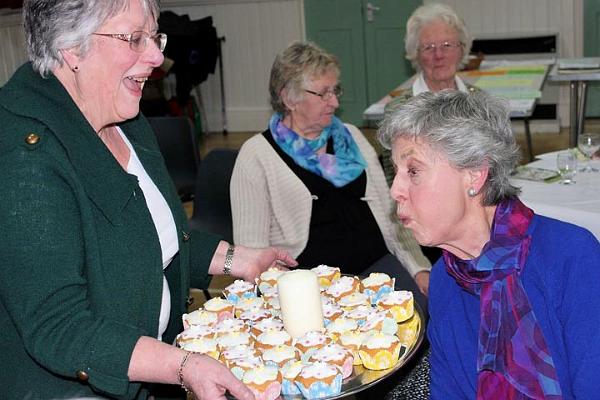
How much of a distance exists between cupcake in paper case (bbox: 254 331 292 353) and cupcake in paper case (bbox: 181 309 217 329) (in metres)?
0.14

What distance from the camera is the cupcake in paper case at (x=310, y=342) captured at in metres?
1.67

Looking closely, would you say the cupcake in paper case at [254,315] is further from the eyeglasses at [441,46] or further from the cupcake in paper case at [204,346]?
the eyeglasses at [441,46]

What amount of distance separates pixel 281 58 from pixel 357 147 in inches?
18.0

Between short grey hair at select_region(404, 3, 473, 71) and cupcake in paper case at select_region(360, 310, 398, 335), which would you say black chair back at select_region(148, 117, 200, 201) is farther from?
cupcake in paper case at select_region(360, 310, 398, 335)

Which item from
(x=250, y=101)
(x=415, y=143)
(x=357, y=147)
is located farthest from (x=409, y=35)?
(x=250, y=101)

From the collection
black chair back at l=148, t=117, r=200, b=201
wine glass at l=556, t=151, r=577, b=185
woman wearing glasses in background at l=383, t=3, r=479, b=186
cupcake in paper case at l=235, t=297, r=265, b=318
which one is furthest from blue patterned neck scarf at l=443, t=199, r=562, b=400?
black chair back at l=148, t=117, r=200, b=201

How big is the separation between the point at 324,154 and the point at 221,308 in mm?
1250

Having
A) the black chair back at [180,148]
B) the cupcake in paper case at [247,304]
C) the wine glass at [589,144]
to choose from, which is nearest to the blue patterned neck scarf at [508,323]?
the cupcake in paper case at [247,304]

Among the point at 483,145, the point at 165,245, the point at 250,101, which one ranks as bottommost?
the point at 250,101

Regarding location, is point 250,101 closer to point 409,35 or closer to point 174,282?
point 409,35

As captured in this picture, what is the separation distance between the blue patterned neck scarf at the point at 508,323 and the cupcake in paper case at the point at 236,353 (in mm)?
483

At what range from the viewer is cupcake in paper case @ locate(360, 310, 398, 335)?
1.74 m

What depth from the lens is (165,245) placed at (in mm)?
1864

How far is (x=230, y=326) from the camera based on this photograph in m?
1.79
